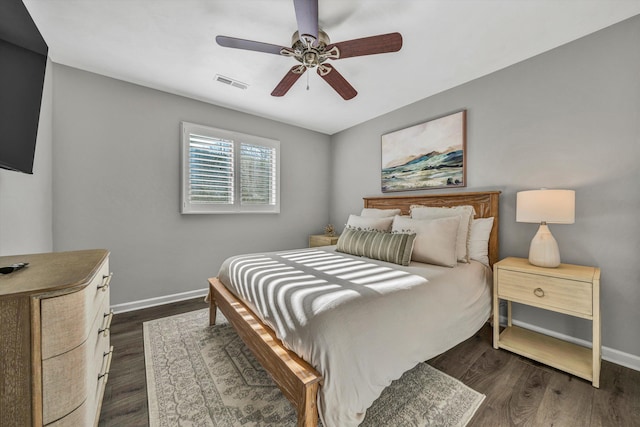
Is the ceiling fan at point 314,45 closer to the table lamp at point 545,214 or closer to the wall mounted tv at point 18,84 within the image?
the wall mounted tv at point 18,84

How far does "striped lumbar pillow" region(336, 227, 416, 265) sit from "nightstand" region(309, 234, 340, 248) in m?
1.04

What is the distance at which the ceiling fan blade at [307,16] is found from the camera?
Result: 57.2 inches

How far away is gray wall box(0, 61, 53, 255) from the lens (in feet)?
5.17

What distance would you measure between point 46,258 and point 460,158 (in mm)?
3495

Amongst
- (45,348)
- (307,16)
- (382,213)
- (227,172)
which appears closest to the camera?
(45,348)

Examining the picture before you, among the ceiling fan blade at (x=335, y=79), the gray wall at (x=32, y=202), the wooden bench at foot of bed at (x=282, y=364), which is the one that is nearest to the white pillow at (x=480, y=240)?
the ceiling fan blade at (x=335, y=79)

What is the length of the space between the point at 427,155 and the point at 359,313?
8.35ft

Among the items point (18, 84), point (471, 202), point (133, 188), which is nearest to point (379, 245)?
point (471, 202)

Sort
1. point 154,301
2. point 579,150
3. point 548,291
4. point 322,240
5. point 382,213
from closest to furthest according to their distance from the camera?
point 548,291, point 579,150, point 154,301, point 382,213, point 322,240

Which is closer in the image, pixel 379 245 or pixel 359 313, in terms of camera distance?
pixel 359 313

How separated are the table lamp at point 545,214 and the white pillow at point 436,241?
19.9 inches

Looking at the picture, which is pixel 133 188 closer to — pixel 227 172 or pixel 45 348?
pixel 227 172

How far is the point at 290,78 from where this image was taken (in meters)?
2.20

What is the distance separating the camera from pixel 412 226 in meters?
2.44
